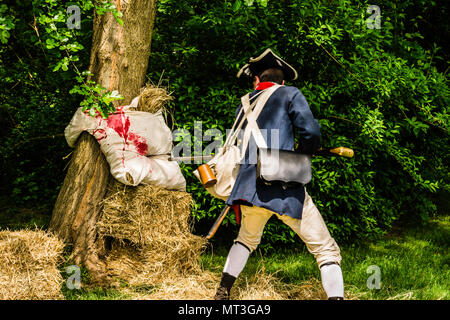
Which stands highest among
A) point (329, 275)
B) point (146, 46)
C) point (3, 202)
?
point (146, 46)

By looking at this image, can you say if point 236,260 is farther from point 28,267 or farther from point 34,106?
point 34,106

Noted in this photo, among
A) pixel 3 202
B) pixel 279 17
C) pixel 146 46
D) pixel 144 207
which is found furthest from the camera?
pixel 3 202

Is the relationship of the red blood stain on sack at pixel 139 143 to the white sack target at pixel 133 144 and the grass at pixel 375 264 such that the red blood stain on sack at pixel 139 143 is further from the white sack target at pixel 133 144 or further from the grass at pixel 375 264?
the grass at pixel 375 264

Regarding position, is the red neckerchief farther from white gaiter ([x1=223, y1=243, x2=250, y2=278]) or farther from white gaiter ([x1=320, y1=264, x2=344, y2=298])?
white gaiter ([x1=320, y1=264, x2=344, y2=298])

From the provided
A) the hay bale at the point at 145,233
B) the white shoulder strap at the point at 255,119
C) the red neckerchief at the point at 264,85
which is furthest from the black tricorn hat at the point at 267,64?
the hay bale at the point at 145,233

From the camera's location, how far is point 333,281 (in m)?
3.48

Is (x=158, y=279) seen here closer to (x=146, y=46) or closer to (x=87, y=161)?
(x=87, y=161)

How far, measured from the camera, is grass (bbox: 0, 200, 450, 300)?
411cm

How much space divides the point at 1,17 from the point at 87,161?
1485 millimetres

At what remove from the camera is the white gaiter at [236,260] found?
3.71 metres

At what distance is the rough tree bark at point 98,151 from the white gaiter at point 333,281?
2.08m

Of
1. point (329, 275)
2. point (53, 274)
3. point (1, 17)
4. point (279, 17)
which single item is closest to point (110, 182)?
point (53, 274)

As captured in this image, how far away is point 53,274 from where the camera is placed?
12.8ft

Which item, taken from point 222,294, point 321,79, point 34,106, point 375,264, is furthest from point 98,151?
point 375,264
